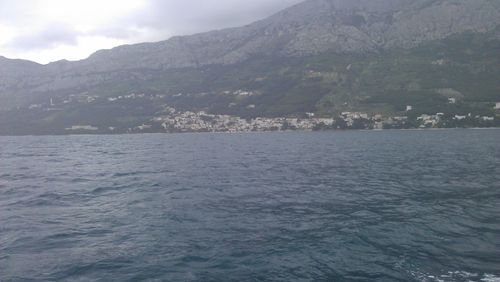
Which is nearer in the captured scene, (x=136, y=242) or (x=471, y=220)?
(x=136, y=242)

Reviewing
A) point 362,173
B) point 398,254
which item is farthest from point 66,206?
point 362,173

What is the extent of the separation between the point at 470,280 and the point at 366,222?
9.26 m

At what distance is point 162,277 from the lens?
53.9 feet

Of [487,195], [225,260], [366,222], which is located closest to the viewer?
[225,260]

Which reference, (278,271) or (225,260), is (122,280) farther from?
(278,271)

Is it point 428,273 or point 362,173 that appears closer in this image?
point 428,273

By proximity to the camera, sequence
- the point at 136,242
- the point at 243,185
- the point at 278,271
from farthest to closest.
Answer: the point at 243,185 < the point at 136,242 < the point at 278,271

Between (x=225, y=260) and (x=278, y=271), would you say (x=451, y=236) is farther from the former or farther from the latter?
(x=225, y=260)

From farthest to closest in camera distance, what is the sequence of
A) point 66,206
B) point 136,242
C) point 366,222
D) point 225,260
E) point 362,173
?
1. point 362,173
2. point 66,206
3. point 366,222
4. point 136,242
5. point 225,260

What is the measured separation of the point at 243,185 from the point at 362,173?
1602 centimetres

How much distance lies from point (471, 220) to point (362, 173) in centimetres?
2334

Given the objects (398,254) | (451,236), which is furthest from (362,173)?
(398,254)

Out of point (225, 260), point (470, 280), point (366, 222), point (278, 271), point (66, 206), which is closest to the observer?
point (470, 280)

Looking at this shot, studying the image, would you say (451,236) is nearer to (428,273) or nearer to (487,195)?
(428,273)
